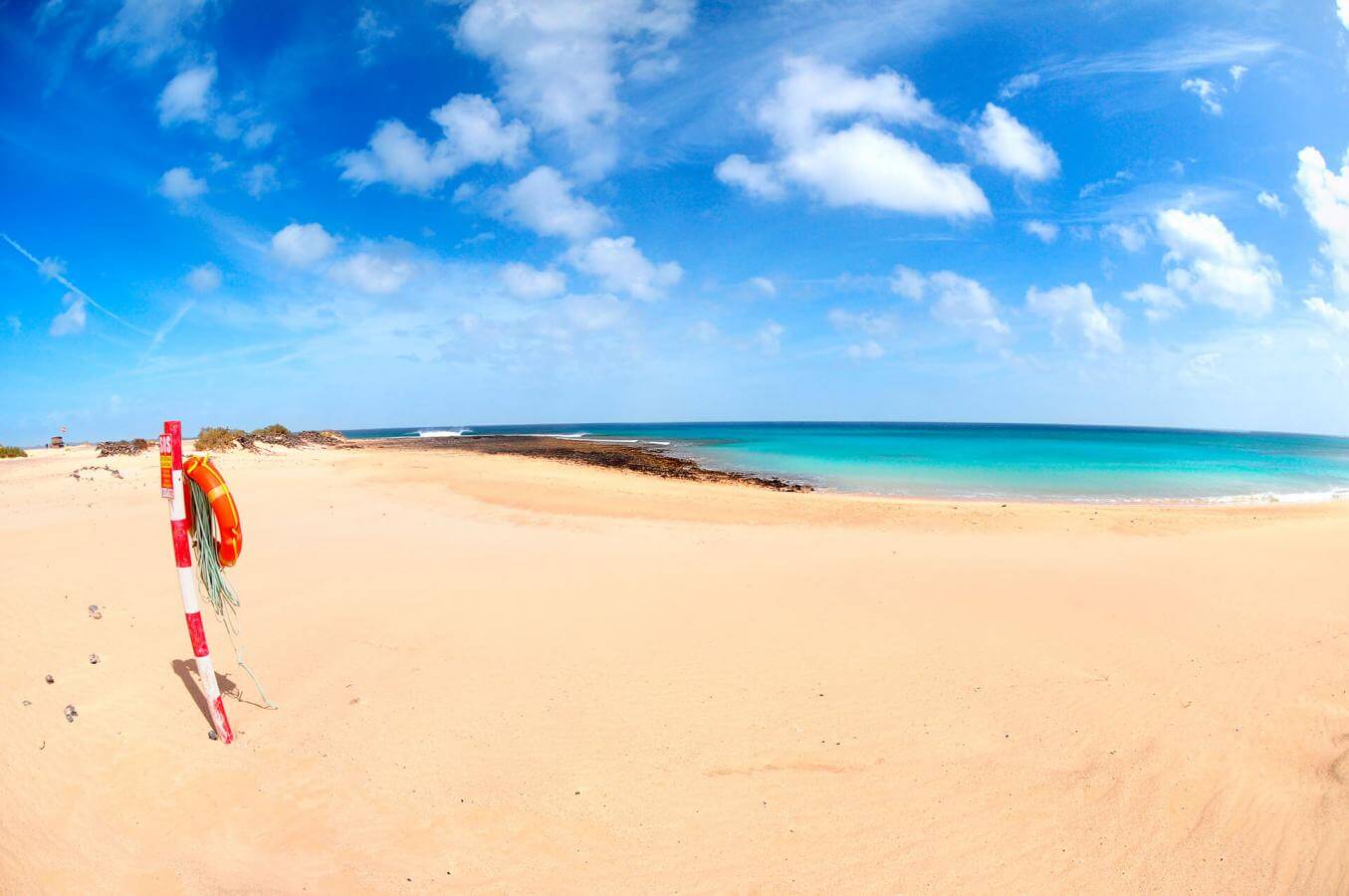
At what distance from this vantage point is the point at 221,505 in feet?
14.3

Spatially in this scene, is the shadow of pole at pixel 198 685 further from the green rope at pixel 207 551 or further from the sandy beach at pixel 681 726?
the green rope at pixel 207 551

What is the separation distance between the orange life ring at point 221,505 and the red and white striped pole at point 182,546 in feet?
0.42

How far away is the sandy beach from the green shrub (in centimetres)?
2448

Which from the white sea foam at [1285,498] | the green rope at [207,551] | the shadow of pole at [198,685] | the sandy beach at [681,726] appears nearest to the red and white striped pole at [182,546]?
the green rope at [207,551]

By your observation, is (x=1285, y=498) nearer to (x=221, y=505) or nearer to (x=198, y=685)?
(x=221, y=505)

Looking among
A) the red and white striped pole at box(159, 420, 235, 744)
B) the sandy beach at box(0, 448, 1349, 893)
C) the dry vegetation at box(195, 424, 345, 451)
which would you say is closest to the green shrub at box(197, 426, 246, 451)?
the dry vegetation at box(195, 424, 345, 451)

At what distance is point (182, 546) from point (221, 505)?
462 mm

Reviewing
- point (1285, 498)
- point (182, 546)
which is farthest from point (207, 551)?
point (1285, 498)

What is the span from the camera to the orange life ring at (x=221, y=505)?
172 inches

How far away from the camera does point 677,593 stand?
8938 mm

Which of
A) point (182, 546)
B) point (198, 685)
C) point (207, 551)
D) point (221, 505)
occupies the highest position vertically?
point (221, 505)

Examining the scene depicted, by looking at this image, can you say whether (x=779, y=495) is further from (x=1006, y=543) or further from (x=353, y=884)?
(x=353, y=884)

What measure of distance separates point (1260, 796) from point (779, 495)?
17.7m

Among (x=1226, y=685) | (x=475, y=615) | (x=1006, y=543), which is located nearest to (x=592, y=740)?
(x=475, y=615)
